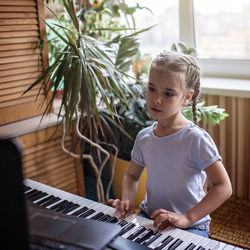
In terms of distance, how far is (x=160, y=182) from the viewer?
141 centimetres

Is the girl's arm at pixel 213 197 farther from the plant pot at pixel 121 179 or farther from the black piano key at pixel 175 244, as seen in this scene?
the plant pot at pixel 121 179

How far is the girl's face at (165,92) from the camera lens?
1.34 meters

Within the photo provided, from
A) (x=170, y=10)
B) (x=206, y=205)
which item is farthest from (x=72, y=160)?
(x=170, y=10)

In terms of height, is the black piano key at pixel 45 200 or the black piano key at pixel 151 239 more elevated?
the black piano key at pixel 45 200

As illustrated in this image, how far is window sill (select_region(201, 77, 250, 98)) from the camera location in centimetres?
222

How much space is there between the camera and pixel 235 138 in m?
2.37

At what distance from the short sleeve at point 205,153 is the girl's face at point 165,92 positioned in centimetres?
15

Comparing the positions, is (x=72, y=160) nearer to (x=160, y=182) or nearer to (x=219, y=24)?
(x=160, y=182)

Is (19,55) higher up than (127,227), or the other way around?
(19,55)

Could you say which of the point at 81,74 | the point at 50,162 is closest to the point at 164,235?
the point at 81,74

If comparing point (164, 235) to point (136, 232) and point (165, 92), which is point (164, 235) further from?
point (165, 92)

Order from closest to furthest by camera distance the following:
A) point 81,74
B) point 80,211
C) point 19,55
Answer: point 80,211, point 81,74, point 19,55

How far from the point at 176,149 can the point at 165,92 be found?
0.21 meters

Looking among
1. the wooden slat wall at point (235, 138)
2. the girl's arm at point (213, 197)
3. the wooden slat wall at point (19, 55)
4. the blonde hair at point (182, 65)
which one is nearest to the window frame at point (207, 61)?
the wooden slat wall at point (235, 138)
